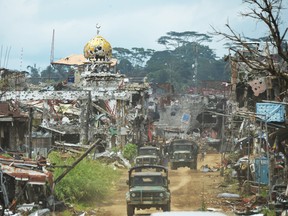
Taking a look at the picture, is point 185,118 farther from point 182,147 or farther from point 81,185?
point 81,185

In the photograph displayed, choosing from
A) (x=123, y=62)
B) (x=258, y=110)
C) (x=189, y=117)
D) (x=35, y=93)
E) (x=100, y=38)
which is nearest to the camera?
(x=258, y=110)

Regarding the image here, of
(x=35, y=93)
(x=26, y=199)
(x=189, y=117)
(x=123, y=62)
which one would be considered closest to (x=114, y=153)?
(x=35, y=93)

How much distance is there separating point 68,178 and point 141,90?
132ft

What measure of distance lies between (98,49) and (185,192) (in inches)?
1137

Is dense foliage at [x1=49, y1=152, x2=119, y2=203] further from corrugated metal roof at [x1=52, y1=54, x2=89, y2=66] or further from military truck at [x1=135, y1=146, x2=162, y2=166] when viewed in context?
corrugated metal roof at [x1=52, y1=54, x2=89, y2=66]

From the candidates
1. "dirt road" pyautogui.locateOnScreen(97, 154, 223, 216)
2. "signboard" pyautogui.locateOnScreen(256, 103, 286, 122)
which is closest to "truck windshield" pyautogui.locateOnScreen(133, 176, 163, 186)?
"dirt road" pyautogui.locateOnScreen(97, 154, 223, 216)

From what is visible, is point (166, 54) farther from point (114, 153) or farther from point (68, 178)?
point (68, 178)

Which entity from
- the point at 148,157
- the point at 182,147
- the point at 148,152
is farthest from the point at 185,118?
the point at 148,157

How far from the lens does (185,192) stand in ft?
97.9

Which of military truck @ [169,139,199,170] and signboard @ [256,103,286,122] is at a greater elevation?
signboard @ [256,103,286,122]

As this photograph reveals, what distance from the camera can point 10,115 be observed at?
32094 mm

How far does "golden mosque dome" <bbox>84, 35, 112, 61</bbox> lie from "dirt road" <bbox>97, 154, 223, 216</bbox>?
58.0 ft

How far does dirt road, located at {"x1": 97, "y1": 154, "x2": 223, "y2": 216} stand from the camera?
2377cm

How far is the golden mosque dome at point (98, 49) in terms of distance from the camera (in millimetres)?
56219
